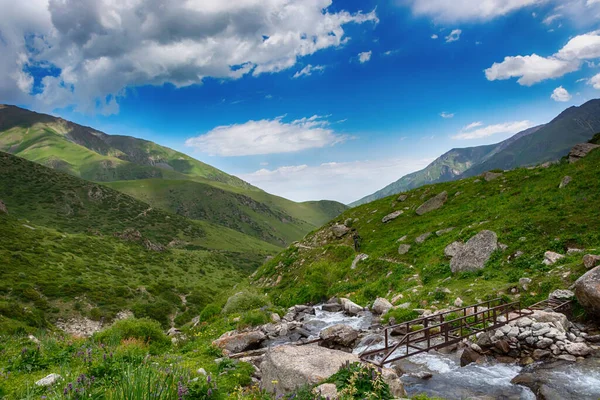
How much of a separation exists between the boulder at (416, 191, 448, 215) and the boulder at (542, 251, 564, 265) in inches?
761

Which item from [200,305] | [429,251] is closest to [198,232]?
[200,305]

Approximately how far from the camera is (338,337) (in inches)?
640

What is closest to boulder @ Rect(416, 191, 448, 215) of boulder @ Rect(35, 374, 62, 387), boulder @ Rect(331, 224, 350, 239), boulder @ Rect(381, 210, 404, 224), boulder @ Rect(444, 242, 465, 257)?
boulder @ Rect(381, 210, 404, 224)

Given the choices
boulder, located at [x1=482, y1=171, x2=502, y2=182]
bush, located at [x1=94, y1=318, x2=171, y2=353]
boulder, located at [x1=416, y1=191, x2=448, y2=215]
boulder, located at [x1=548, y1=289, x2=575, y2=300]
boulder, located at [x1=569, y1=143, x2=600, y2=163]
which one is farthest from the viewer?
boulder, located at [x1=482, y1=171, x2=502, y2=182]

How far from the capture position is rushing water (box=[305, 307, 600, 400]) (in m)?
10.4

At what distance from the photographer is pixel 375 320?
20.3m

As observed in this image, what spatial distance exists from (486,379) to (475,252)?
13.3 meters

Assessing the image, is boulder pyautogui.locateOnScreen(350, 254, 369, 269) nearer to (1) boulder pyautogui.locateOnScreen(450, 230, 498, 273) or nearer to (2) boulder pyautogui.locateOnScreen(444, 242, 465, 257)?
(2) boulder pyautogui.locateOnScreen(444, 242, 465, 257)

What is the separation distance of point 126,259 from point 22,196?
6904 centimetres

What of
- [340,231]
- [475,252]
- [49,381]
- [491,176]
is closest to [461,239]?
[475,252]

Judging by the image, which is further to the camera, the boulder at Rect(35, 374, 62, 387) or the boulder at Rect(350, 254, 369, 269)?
the boulder at Rect(350, 254, 369, 269)

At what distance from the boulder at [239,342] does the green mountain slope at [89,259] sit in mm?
30094

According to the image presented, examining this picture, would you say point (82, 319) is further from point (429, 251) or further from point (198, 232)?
point (198, 232)

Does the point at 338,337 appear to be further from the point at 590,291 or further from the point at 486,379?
the point at 590,291
